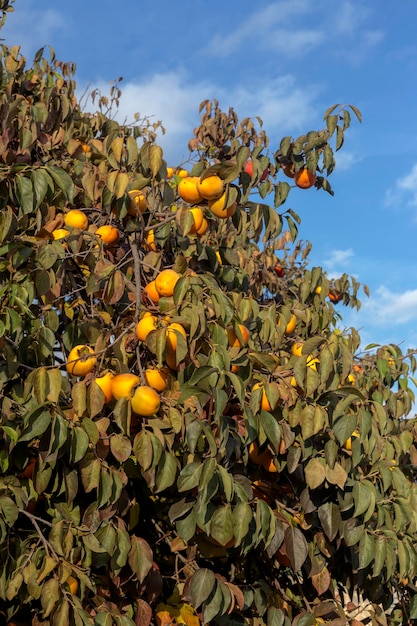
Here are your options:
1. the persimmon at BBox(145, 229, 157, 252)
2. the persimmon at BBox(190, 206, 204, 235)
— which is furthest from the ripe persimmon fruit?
the persimmon at BBox(145, 229, 157, 252)

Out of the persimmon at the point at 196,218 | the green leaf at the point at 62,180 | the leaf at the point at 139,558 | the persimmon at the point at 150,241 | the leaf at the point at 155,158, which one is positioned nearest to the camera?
the leaf at the point at 139,558

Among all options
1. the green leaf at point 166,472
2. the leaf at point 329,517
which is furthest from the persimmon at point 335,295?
the green leaf at point 166,472

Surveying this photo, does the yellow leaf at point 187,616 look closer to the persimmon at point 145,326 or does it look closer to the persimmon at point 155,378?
the persimmon at point 155,378

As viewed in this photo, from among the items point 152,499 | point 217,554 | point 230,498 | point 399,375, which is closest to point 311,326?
point 399,375

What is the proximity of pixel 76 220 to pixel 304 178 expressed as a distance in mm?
982

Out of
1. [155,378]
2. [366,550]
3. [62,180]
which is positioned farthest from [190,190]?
[366,550]

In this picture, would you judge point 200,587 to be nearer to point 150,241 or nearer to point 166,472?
point 166,472

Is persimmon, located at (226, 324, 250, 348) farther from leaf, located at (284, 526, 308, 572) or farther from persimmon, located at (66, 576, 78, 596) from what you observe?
A: persimmon, located at (66, 576, 78, 596)

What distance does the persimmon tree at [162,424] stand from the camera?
1.97 meters

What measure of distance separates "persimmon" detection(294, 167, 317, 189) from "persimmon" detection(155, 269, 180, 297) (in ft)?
3.30

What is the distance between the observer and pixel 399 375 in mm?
Answer: 3730

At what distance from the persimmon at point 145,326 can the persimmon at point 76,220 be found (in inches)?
23.5

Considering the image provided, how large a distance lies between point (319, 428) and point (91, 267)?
0.91m

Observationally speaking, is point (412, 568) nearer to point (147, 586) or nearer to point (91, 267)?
point (147, 586)
